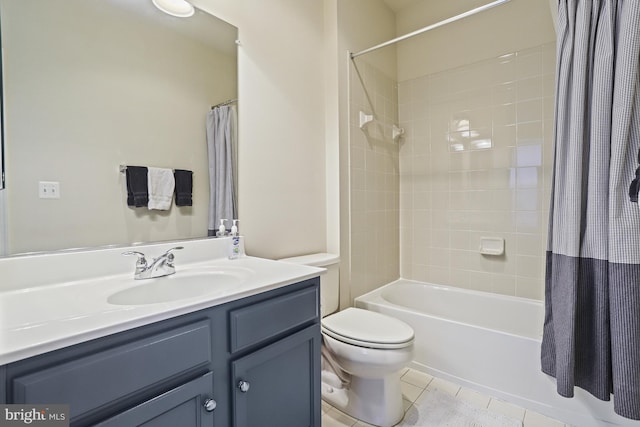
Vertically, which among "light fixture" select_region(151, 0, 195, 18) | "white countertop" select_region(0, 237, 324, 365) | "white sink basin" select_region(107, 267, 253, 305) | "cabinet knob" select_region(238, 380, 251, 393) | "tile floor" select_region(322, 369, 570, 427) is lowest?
"tile floor" select_region(322, 369, 570, 427)

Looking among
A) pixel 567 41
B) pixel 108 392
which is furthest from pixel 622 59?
pixel 108 392

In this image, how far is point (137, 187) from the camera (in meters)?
1.20

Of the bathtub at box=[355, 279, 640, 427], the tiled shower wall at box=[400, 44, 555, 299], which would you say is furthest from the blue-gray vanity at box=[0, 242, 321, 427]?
the tiled shower wall at box=[400, 44, 555, 299]

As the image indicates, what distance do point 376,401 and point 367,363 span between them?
255 mm

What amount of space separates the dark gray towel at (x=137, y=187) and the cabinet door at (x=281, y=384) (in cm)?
74

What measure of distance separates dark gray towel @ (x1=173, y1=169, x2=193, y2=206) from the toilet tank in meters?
0.64

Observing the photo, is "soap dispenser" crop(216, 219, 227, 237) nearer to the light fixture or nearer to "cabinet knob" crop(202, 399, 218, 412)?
"cabinet knob" crop(202, 399, 218, 412)

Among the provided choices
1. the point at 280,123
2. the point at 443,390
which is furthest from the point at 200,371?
the point at 443,390

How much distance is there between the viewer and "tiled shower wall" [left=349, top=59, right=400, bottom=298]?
7.15ft

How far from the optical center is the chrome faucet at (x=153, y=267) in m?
1.08

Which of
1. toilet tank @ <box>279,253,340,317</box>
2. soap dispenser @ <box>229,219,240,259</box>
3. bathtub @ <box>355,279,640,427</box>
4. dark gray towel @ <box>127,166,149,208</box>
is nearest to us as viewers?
dark gray towel @ <box>127,166,149,208</box>

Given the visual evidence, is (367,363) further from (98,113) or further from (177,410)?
(98,113)

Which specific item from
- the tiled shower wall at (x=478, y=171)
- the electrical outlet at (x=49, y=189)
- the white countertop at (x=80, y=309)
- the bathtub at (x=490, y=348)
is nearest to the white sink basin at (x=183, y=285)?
the white countertop at (x=80, y=309)

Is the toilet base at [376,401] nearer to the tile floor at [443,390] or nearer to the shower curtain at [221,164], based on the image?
the tile floor at [443,390]
